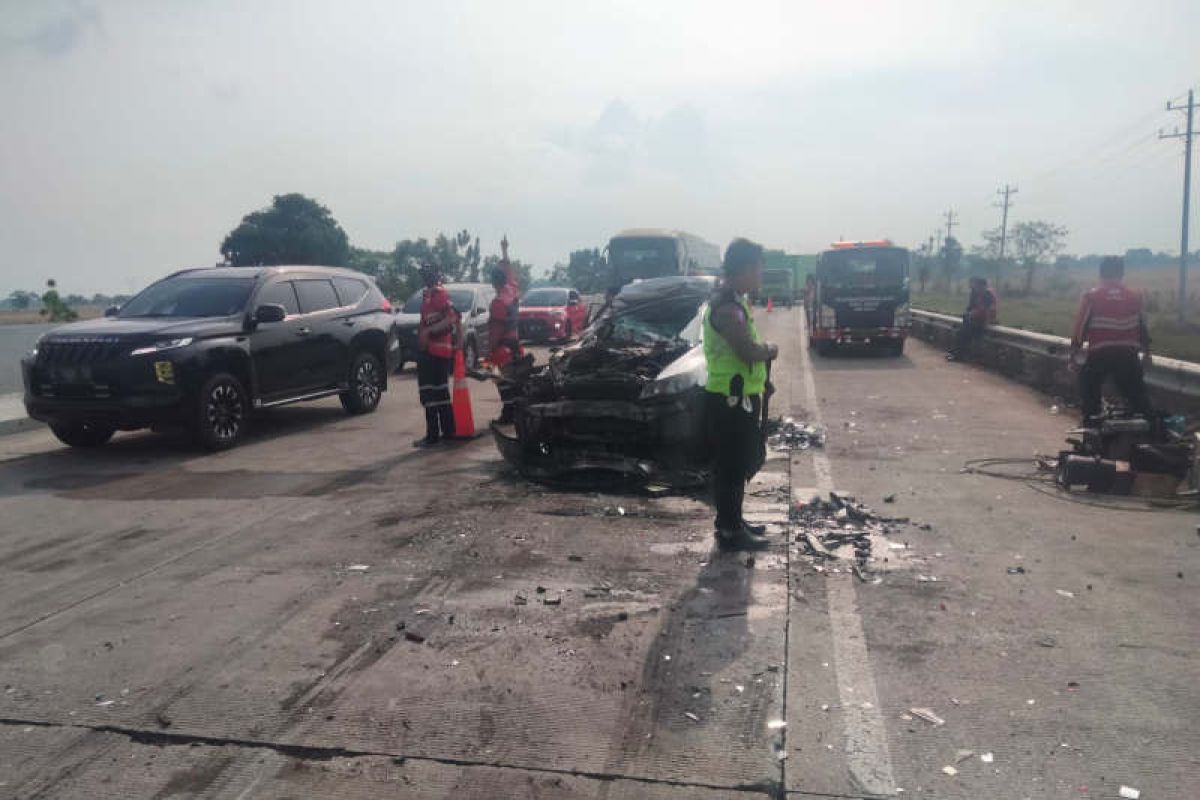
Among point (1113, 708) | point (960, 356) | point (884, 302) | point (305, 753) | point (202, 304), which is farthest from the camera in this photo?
point (884, 302)

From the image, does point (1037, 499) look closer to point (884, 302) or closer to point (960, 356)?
point (960, 356)

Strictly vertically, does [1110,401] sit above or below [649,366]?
below

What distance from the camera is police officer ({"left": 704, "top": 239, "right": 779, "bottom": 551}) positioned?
5672 millimetres

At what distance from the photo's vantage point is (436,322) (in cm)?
988

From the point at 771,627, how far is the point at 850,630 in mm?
393

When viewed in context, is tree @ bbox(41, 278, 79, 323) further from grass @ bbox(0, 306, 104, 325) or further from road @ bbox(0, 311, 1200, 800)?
road @ bbox(0, 311, 1200, 800)

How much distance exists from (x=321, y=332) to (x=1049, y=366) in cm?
1095

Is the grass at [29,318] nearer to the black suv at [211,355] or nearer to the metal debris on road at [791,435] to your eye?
the black suv at [211,355]

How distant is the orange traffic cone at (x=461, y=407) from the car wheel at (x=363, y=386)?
2.47m

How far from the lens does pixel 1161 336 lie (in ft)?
85.1

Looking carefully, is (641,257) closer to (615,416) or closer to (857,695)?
(615,416)

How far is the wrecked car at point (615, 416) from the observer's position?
24.1ft

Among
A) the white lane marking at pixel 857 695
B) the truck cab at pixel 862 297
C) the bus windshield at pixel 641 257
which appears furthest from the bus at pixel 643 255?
the white lane marking at pixel 857 695

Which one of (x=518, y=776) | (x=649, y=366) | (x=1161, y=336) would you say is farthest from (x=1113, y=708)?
(x=1161, y=336)
